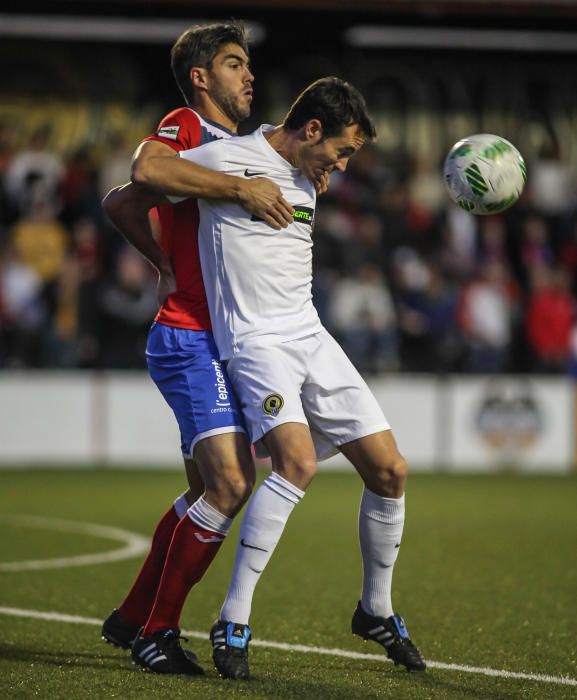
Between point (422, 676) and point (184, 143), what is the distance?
2.16 metres

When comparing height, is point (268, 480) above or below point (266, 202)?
below

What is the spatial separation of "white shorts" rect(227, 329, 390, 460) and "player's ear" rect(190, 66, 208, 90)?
1043 mm

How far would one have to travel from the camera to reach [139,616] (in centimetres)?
525

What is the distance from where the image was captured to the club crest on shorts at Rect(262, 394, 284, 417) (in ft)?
15.6

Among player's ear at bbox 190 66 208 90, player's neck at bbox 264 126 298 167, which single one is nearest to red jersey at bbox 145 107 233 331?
player's ear at bbox 190 66 208 90

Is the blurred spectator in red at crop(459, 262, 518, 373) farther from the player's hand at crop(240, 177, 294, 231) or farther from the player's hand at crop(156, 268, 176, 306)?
the player's hand at crop(240, 177, 294, 231)

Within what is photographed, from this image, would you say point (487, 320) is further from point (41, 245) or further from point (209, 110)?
point (209, 110)

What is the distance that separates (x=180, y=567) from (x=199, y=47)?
1.98 m

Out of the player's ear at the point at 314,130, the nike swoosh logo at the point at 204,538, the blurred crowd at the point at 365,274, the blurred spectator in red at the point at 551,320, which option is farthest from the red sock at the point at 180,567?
the blurred spectator in red at the point at 551,320

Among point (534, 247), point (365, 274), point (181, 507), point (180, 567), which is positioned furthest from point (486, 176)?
point (534, 247)

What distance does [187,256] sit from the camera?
5.04 metres

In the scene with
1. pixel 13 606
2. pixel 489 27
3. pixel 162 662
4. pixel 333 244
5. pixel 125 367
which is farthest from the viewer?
pixel 489 27

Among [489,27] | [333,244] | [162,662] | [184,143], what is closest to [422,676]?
[162,662]

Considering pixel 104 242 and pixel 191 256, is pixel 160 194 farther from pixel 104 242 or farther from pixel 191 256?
pixel 104 242
